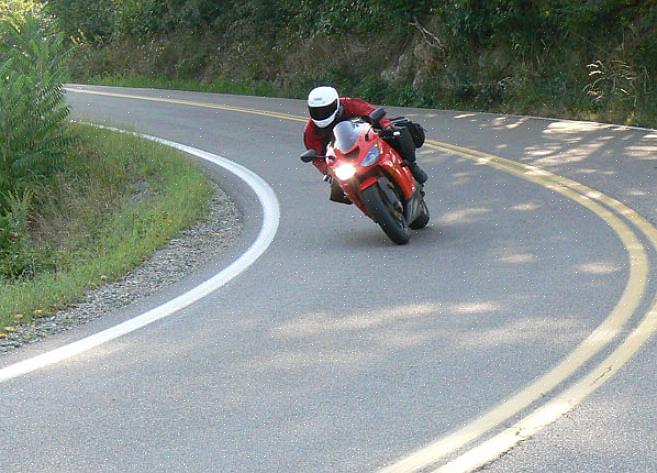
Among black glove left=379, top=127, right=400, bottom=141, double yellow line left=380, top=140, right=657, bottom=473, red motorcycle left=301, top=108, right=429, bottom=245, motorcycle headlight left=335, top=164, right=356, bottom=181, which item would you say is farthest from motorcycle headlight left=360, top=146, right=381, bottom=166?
double yellow line left=380, top=140, right=657, bottom=473

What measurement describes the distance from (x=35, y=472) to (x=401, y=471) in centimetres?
180

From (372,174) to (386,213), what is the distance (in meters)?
0.41

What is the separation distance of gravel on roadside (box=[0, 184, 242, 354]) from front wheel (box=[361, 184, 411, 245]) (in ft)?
5.32

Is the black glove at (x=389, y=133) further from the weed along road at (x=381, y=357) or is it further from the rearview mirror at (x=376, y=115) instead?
the weed along road at (x=381, y=357)

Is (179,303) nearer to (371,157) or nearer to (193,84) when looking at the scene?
(371,157)

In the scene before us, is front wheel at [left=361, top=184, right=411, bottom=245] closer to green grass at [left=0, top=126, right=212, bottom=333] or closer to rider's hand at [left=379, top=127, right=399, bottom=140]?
rider's hand at [left=379, top=127, right=399, bottom=140]

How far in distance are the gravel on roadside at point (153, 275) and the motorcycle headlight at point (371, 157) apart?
172 centimetres

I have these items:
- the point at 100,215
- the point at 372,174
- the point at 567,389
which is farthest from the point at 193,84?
the point at 567,389

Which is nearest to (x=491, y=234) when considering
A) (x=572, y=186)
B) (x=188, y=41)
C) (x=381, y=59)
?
(x=572, y=186)

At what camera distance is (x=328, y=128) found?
11.0 metres

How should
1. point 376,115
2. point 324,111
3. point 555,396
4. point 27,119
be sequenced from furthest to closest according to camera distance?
point 27,119, point 324,111, point 376,115, point 555,396

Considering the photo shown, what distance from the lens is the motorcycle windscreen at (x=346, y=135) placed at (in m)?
10.4

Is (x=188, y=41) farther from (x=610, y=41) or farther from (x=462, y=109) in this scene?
(x=610, y=41)

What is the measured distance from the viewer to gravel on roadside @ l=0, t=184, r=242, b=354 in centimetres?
824
